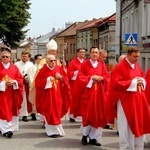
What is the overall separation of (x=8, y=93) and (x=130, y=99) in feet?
10.8

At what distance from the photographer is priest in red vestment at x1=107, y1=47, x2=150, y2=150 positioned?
7.60 meters

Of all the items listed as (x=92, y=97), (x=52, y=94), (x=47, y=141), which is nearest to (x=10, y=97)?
(x=52, y=94)

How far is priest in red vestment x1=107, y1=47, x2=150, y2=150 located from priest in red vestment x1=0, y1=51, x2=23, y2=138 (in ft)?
9.63

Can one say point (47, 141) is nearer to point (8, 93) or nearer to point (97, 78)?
point (8, 93)

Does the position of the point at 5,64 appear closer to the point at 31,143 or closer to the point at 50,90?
the point at 50,90

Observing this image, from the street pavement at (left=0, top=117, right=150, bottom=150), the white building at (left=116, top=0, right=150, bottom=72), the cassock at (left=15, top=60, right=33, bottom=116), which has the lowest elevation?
the street pavement at (left=0, top=117, right=150, bottom=150)

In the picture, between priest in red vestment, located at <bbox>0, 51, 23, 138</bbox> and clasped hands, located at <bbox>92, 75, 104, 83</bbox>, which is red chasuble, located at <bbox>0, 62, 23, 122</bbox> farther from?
clasped hands, located at <bbox>92, 75, 104, 83</bbox>

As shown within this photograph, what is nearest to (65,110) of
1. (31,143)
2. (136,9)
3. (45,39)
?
(31,143)

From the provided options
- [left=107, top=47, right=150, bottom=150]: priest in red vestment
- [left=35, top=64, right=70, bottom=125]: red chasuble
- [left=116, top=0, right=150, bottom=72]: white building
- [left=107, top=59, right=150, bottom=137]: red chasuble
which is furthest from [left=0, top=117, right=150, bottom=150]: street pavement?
[left=116, top=0, right=150, bottom=72]: white building

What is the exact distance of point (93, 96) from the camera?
892cm

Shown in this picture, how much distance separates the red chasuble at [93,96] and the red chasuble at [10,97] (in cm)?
162

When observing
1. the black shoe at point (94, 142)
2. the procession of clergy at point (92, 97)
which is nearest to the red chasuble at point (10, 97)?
the procession of clergy at point (92, 97)

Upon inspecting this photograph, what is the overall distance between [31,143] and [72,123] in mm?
3151

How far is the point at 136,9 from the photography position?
30.2 metres
